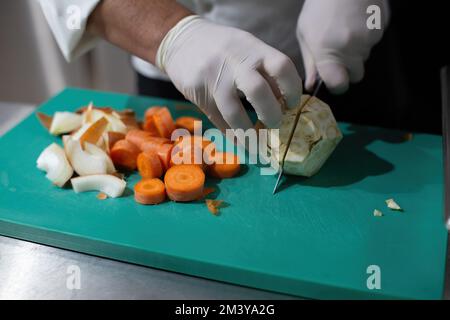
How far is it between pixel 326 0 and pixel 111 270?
1065 mm

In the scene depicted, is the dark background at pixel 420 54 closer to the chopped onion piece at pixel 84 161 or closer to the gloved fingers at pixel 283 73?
the gloved fingers at pixel 283 73

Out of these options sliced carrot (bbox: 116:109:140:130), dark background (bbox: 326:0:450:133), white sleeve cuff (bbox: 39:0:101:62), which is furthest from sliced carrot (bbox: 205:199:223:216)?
dark background (bbox: 326:0:450:133)

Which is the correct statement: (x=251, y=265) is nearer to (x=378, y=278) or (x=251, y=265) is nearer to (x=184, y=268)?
(x=184, y=268)

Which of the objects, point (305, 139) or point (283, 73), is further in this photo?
point (305, 139)

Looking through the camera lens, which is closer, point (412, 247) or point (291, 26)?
point (412, 247)

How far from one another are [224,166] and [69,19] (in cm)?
65

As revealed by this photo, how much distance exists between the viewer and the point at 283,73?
1.44 metres

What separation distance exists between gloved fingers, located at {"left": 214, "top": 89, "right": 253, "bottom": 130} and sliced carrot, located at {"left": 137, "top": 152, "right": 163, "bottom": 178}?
239 mm

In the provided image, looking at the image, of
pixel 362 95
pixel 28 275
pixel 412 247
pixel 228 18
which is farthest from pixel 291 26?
pixel 28 275

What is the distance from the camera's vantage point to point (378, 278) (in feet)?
4.08

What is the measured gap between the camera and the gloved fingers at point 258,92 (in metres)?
1.43

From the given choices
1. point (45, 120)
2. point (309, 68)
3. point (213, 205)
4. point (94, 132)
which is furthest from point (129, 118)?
point (309, 68)

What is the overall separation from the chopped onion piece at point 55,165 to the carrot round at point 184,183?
0.29m

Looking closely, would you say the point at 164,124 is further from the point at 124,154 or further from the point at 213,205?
the point at 213,205
